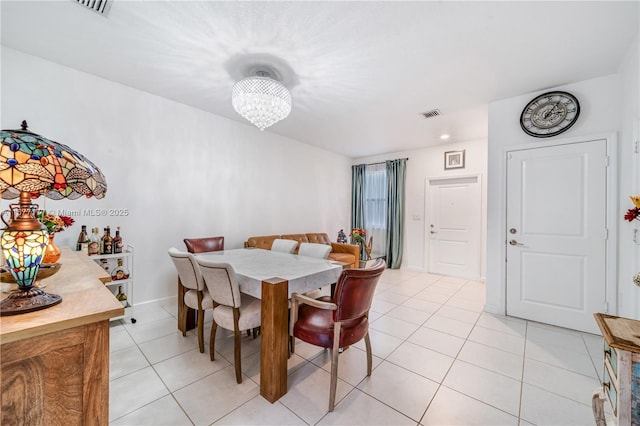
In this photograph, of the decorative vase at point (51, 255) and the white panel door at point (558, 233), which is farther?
the white panel door at point (558, 233)

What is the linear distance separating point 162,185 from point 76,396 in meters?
2.93

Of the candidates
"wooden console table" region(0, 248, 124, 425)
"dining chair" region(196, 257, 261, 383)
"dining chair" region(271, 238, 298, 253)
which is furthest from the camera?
"dining chair" region(271, 238, 298, 253)

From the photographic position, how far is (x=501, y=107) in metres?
3.17

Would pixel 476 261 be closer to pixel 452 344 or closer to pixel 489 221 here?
pixel 489 221

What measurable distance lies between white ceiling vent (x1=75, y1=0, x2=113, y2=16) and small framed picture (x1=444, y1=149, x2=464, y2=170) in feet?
17.5

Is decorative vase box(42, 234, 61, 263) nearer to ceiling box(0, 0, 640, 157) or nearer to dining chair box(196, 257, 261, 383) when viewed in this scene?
dining chair box(196, 257, 261, 383)

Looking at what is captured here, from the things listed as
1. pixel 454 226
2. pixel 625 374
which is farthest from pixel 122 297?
pixel 454 226

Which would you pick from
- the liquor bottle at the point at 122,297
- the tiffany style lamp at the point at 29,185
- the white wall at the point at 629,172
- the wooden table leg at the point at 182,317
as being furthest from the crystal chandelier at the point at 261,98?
the white wall at the point at 629,172

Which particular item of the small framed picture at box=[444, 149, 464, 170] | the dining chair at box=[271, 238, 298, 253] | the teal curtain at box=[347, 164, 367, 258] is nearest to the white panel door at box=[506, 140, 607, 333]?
the small framed picture at box=[444, 149, 464, 170]

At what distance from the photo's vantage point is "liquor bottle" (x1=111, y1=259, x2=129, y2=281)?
9.14ft

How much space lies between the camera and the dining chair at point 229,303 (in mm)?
1789

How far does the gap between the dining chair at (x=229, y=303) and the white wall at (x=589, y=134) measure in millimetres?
3055

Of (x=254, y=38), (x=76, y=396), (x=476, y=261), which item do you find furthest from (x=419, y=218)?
(x=76, y=396)

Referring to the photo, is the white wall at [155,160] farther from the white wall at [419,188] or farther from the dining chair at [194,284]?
the white wall at [419,188]
